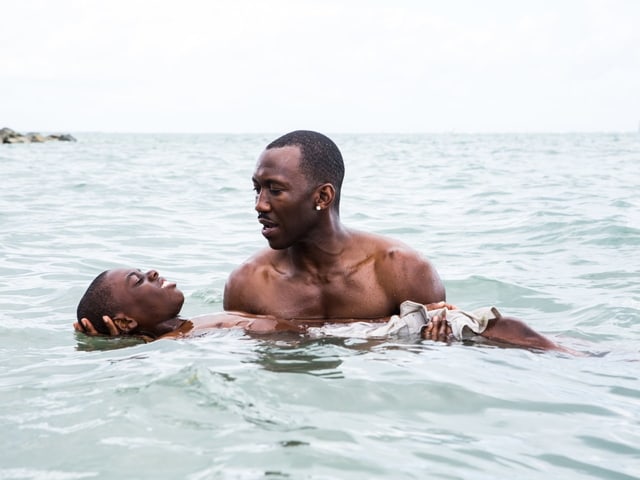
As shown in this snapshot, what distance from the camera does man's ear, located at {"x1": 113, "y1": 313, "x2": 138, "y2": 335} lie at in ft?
16.9

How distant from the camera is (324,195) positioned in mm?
4930

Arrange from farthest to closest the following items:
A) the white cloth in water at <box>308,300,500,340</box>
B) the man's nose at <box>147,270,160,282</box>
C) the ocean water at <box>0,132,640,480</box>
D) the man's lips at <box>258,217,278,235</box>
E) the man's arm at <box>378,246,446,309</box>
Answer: the man's nose at <box>147,270,160,282</box>, the man's arm at <box>378,246,446,309</box>, the man's lips at <box>258,217,278,235</box>, the white cloth in water at <box>308,300,500,340</box>, the ocean water at <box>0,132,640,480</box>

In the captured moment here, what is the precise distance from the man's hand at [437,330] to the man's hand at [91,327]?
6.05 ft

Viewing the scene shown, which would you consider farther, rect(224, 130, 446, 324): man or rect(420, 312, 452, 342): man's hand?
rect(224, 130, 446, 324): man

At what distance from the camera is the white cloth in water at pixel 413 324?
4.70 metres

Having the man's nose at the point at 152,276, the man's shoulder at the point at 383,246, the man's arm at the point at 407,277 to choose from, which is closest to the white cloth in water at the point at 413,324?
the man's arm at the point at 407,277

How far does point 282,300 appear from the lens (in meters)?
5.17

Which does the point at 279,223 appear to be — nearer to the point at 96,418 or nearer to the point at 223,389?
the point at 223,389

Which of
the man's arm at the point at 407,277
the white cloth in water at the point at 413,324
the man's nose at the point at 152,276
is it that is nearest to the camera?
the white cloth in water at the point at 413,324

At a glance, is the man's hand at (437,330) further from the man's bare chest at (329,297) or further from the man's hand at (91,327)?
the man's hand at (91,327)

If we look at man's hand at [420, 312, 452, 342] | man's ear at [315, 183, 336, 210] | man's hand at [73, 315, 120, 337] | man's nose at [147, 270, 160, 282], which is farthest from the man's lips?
man's hand at [73, 315, 120, 337]

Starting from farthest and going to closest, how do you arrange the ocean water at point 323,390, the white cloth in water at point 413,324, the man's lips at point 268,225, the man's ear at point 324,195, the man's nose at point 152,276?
the man's nose at point 152,276
the man's ear at point 324,195
the man's lips at point 268,225
the white cloth in water at point 413,324
the ocean water at point 323,390

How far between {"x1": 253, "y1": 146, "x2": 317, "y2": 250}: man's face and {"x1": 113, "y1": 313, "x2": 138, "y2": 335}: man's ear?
3.35 ft

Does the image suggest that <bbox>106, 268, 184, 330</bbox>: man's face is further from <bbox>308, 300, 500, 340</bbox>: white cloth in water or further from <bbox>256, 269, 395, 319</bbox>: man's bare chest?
<bbox>308, 300, 500, 340</bbox>: white cloth in water
